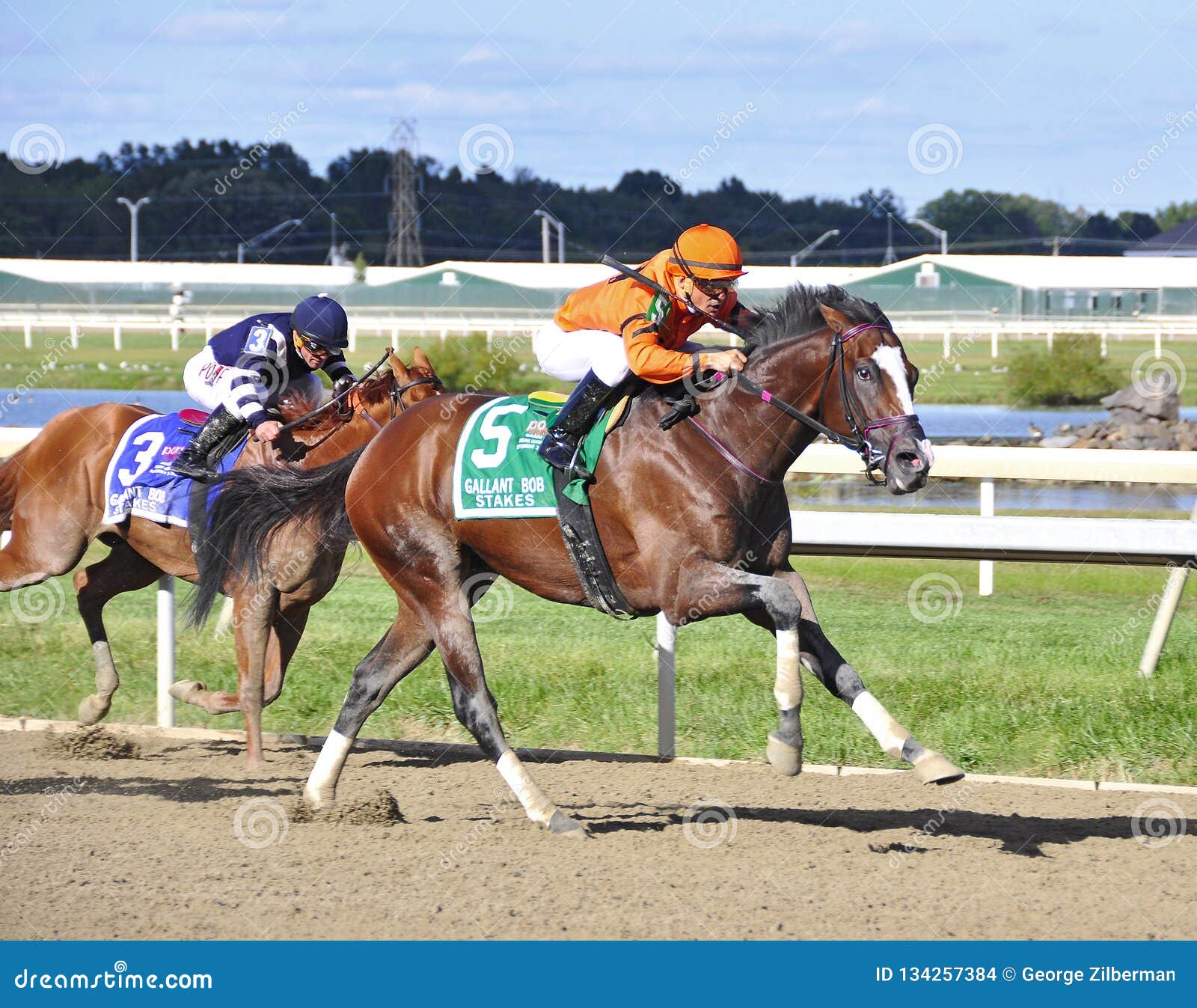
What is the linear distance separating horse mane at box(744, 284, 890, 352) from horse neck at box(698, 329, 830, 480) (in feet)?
0.28

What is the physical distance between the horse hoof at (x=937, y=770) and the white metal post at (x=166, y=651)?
143 inches

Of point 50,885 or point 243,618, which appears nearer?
point 50,885

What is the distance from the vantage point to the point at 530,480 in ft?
15.1

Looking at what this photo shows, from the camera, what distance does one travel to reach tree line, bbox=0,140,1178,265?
40.2m

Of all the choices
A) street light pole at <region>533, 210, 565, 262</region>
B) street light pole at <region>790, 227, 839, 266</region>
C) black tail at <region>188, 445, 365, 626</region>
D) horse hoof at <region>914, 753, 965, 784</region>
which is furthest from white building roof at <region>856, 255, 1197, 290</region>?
horse hoof at <region>914, 753, 965, 784</region>

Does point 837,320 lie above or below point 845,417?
above

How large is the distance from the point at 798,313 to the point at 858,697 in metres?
1.22

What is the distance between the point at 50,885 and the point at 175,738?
2.26 metres

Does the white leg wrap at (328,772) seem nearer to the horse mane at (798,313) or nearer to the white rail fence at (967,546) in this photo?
the white rail fence at (967,546)

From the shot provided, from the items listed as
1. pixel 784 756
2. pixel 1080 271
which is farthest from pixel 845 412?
pixel 1080 271

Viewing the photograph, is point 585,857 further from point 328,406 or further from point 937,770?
point 328,406

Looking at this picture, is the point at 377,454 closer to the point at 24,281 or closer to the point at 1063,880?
the point at 1063,880

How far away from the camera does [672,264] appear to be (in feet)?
14.4

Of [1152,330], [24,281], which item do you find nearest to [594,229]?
[24,281]
